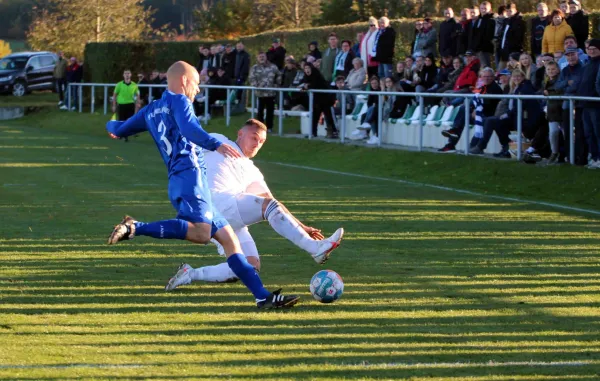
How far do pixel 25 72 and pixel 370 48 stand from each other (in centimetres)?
2948

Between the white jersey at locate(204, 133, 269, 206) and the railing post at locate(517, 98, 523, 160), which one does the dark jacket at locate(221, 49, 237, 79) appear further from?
the white jersey at locate(204, 133, 269, 206)

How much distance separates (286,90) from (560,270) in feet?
52.8

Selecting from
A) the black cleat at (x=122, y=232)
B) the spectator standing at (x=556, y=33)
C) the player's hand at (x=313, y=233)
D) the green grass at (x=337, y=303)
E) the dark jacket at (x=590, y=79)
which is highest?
the spectator standing at (x=556, y=33)

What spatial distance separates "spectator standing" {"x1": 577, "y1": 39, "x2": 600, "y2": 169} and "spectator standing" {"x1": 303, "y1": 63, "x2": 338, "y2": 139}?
8.16 metres

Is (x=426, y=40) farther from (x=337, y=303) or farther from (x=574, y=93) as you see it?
(x=337, y=303)

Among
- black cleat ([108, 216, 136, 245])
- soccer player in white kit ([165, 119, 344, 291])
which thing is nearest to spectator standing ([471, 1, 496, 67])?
soccer player in white kit ([165, 119, 344, 291])

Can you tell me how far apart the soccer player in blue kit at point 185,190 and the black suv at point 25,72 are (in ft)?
143

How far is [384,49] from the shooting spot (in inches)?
940

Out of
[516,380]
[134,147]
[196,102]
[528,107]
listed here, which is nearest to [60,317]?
[516,380]

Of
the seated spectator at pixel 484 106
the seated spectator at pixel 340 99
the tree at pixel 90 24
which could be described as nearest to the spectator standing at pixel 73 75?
the tree at pixel 90 24

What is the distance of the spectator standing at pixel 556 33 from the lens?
63.5ft

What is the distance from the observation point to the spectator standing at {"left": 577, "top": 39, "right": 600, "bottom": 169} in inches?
646

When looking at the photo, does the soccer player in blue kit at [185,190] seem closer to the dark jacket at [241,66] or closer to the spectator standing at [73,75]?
the dark jacket at [241,66]

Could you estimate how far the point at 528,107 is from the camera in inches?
698
